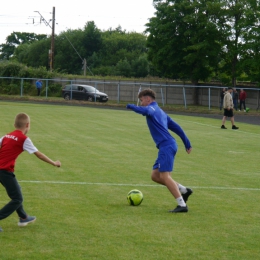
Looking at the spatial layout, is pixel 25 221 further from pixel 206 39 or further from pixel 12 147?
pixel 206 39

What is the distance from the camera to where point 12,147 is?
24.1ft

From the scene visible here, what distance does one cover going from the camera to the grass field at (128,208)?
22.3 feet

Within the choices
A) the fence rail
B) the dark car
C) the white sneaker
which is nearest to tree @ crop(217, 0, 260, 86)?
the fence rail

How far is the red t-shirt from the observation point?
7336 mm

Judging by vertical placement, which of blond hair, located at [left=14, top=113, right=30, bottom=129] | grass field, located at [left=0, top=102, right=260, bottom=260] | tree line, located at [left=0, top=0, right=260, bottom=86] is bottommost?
grass field, located at [left=0, top=102, right=260, bottom=260]

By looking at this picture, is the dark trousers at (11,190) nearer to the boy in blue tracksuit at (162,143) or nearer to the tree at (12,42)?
the boy in blue tracksuit at (162,143)

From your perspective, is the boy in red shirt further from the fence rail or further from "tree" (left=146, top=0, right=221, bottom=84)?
the fence rail

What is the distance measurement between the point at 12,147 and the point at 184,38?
48.5m

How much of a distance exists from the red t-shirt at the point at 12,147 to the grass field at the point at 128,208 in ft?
2.84

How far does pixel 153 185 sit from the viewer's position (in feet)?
38.0

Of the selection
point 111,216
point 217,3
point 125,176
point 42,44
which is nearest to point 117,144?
point 125,176

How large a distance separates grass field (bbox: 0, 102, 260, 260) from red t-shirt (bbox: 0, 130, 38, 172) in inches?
34.1

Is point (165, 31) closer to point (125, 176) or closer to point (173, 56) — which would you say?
point (173, 56)

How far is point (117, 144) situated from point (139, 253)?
502 inches
